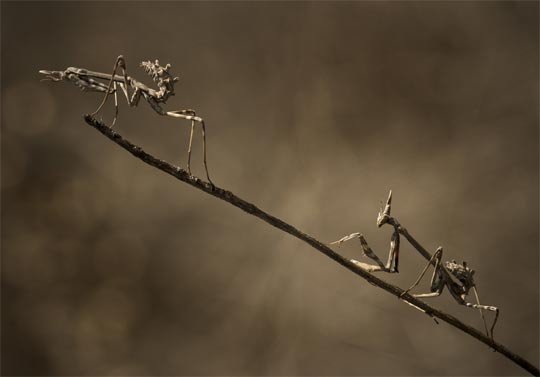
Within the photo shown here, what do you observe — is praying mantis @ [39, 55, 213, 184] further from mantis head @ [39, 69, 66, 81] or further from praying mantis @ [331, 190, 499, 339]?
praying mantis @ [331, 190, 499, 339]

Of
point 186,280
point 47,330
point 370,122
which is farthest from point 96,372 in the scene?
point 370,122

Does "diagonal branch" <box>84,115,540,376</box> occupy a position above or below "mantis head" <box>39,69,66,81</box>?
below

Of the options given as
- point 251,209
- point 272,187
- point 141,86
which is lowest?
point 251,209

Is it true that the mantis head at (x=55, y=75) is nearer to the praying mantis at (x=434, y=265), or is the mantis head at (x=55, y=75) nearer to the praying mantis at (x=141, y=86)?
the praying mantis at (x=141, y=86)

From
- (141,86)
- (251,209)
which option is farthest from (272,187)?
(141,86)

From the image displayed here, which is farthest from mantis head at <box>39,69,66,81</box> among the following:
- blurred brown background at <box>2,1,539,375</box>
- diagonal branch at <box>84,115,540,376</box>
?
blurred brown background at <box>2,1,539,375</box>

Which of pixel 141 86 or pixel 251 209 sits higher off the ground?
pixel 141 86

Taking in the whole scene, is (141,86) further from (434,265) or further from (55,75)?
(434,265)

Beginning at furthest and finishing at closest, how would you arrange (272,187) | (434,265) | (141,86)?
(272,187), (434,265), (141,86)
